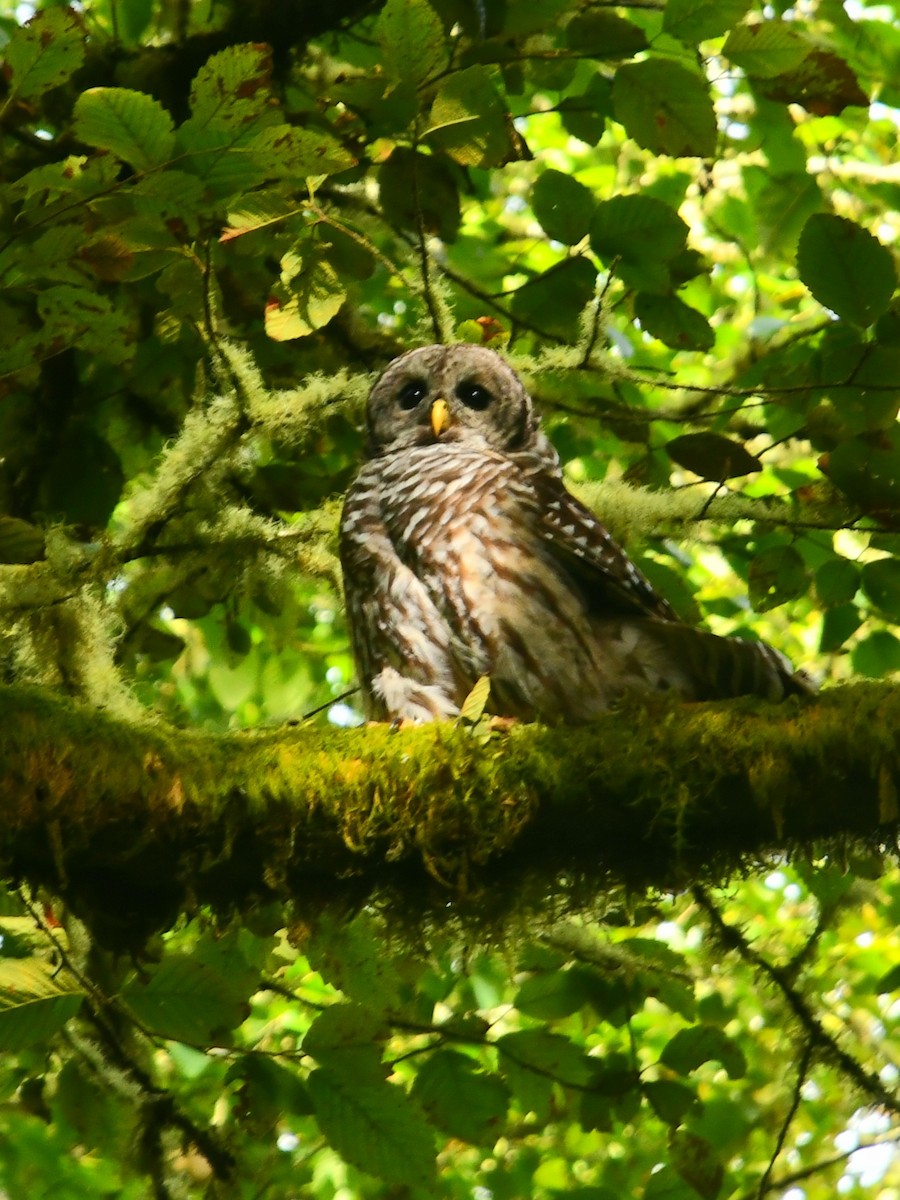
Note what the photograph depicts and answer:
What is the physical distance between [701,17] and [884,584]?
146cm

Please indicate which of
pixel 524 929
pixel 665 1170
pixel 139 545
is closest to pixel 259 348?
pixel 139 545

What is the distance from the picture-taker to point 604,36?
339 centimetres

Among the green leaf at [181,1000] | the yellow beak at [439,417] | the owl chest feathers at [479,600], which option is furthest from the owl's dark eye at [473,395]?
the green leaf at [181,1000]

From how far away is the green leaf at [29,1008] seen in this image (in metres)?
2.24

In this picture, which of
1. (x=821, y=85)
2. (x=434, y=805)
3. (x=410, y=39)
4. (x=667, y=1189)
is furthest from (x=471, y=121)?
(x=667, y=1189)

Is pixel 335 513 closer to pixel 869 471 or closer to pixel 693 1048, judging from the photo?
pixel 869 471

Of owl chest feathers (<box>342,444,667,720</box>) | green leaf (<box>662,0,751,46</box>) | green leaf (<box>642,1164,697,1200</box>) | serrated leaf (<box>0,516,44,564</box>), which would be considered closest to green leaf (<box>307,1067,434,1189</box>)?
green leaf (<box>642,1164,697,1200</box>)

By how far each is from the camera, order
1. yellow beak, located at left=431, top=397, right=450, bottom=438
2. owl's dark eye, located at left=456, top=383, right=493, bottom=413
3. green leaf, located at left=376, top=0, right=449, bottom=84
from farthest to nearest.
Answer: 1. owl's dark eye, located at left=456, top=383, right=493, bottom=413
2. yellow beak, located at left=431, top=397, right=450, bottom=438
3. green leaf, located at left=376, top=0, right=449, bottom=84

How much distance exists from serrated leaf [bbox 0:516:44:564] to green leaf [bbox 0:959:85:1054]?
2.48ft

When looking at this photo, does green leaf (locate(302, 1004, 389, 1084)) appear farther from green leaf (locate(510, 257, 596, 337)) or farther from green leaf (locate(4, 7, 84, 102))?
green leaf (locate(510, 257, 596, 337))

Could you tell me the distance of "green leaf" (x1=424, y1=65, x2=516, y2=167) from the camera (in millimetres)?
2889

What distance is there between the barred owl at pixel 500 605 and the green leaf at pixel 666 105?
96cm

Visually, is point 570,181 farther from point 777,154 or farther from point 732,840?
point 732,840

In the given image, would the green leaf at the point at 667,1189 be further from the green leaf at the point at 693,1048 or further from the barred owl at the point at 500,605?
the barred owl at the point at 500,605
